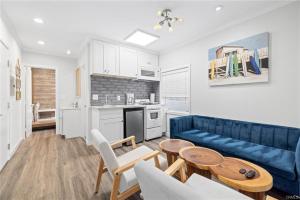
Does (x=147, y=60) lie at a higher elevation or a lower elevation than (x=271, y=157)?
higher

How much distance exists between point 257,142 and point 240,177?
4.53 feet

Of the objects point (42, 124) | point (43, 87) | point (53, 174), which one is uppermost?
point (43, 87)

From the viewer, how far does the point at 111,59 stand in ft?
12.1

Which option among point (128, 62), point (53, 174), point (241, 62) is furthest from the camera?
point (128, 62)

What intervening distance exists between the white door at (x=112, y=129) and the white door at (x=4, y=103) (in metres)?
1.61

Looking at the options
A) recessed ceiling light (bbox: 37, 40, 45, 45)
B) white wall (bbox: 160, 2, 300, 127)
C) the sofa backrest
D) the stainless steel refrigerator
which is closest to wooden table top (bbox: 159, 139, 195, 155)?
the sofa backrest

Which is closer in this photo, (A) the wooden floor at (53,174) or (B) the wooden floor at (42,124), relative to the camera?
(A) the wooden floor at (53,174)

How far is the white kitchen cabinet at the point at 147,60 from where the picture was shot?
4254mm

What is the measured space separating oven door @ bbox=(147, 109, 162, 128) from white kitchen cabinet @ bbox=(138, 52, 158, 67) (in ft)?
4.62

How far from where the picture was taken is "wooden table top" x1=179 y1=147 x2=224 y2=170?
5.17 ft

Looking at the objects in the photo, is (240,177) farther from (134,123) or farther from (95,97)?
(95,97)

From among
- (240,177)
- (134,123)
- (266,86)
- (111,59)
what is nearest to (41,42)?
(111,59)

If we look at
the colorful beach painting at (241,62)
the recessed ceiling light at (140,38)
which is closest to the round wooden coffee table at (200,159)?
the colorful beach painting at (241,62)

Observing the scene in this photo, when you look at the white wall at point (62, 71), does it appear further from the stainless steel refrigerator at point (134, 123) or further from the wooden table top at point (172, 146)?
the wooden table top at point (172, 146)
